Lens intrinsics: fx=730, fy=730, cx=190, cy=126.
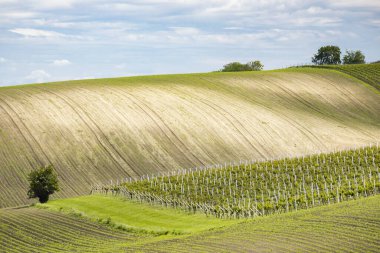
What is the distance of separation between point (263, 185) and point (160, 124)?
27543mm

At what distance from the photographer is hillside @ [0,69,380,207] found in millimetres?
75375

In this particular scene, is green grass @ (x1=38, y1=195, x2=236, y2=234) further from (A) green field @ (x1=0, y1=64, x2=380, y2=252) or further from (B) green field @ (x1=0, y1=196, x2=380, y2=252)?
(B) green field @ (x1=0, y1=196, x2=380, y2=252)

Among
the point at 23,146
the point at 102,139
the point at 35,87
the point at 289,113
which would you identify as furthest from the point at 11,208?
the point at 289,113

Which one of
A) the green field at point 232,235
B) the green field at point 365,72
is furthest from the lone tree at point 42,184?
the green field at point 365,72

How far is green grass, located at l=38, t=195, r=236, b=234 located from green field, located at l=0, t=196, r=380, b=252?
0.81 metres

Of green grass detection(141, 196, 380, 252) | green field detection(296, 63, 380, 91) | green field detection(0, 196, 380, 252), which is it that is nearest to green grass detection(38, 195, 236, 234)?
green field detection(0, 196, 380, 252)

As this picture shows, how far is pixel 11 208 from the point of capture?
61.9m

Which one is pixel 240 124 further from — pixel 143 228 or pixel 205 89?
pixel 143 228

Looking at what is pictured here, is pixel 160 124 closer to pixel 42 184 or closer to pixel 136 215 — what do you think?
pixel 42 184

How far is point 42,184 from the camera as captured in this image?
6494 cm

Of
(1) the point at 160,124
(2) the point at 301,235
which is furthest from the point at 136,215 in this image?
(1) the point at 160,124

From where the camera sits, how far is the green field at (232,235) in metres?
37.2

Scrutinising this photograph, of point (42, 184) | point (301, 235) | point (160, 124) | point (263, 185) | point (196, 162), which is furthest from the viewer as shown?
point (160, 124)

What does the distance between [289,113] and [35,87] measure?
35.9 meters
